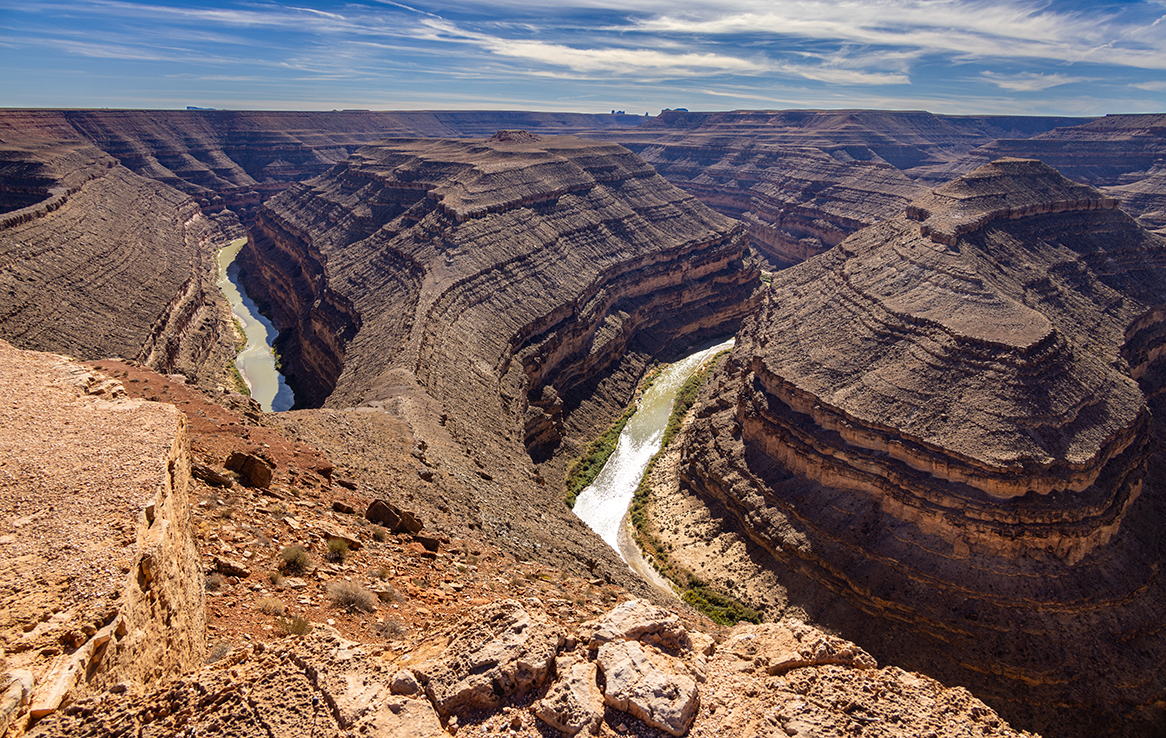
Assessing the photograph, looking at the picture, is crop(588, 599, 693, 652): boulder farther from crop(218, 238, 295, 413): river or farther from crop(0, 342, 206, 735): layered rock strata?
crop(218, 238, 295, 413): river

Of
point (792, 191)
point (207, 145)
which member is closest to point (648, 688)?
point (792, 191)

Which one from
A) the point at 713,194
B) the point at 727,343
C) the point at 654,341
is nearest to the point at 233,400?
the point at 654,341

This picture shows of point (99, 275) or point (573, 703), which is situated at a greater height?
point (573, 703)

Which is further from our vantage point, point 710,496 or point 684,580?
point 710,496

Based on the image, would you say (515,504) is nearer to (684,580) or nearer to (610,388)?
(684,580)

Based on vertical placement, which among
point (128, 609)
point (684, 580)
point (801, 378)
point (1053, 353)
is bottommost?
point (684, 580)

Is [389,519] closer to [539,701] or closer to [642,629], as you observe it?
[642,629]
